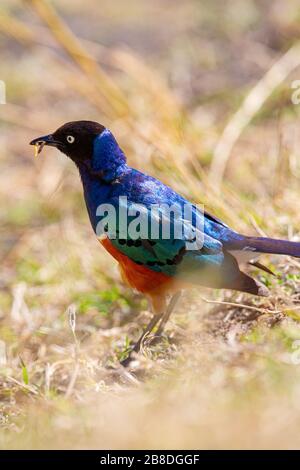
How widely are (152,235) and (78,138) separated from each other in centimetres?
64

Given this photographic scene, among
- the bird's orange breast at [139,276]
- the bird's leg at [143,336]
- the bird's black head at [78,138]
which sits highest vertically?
the bird's black head at [78,138]

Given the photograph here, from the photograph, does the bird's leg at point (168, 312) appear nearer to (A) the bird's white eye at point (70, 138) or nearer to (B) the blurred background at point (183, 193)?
(B) the blurred background at point (183, 193)

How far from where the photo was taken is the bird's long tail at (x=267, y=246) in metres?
3.75

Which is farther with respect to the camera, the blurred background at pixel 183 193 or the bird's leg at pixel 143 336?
the bird's leg at pixel 143 336

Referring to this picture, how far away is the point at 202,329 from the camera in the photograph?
4277mm

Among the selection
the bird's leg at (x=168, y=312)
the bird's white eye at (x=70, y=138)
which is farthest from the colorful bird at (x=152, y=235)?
the bird's leg at (x=168, y=312)

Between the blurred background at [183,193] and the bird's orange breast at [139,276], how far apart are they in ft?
0.77

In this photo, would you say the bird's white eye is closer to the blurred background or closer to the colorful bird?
the colorful bird

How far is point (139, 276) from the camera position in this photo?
3967 mm

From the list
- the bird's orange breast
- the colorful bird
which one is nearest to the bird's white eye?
the colorful bird

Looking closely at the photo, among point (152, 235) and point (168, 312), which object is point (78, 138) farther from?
point (168, 312)

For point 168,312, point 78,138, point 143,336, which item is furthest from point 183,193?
point 143,336
